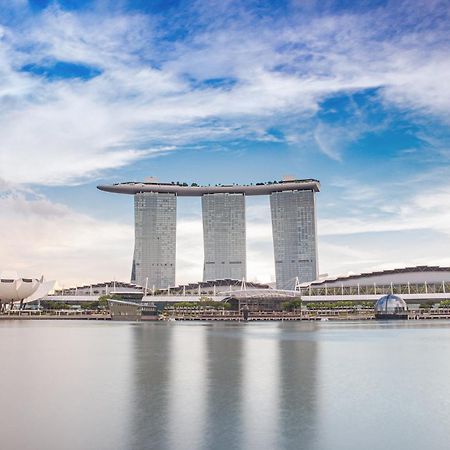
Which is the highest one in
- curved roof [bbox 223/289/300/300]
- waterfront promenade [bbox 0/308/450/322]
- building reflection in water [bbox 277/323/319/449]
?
curved roof [bbox 223/289/300/300]

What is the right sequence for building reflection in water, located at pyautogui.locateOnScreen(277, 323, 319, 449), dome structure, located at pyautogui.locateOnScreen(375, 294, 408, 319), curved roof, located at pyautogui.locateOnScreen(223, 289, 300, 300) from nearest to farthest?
building reflection in water, located at pyautogui.locateOnScreen(277, 323, 319, 449), dome structure, located at pyautogui.locateOnScreen(375, 294, 408, 319), curved roof, located at pyautogui.locateOnScreen(223, 289, 300, 300)

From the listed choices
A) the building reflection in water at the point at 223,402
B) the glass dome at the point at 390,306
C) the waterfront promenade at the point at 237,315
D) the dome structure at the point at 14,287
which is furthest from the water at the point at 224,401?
the dome structure at the point at 14,287

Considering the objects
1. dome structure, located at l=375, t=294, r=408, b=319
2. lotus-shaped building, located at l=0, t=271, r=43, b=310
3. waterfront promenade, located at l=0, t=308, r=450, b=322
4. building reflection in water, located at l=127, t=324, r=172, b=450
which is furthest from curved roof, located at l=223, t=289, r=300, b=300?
building reflection in water, located at l=127, t=324, r=172, b=450

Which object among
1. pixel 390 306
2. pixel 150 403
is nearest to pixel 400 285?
pixel 390 306

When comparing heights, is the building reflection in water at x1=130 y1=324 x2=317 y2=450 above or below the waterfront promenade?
below

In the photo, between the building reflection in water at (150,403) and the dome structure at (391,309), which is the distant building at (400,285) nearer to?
the dome structure at (391,309)

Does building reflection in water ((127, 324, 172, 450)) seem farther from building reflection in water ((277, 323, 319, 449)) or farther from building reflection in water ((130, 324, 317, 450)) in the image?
building reflection in water ((277, 323, 319, 449))

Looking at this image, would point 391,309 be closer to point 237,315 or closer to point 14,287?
point 237,315
